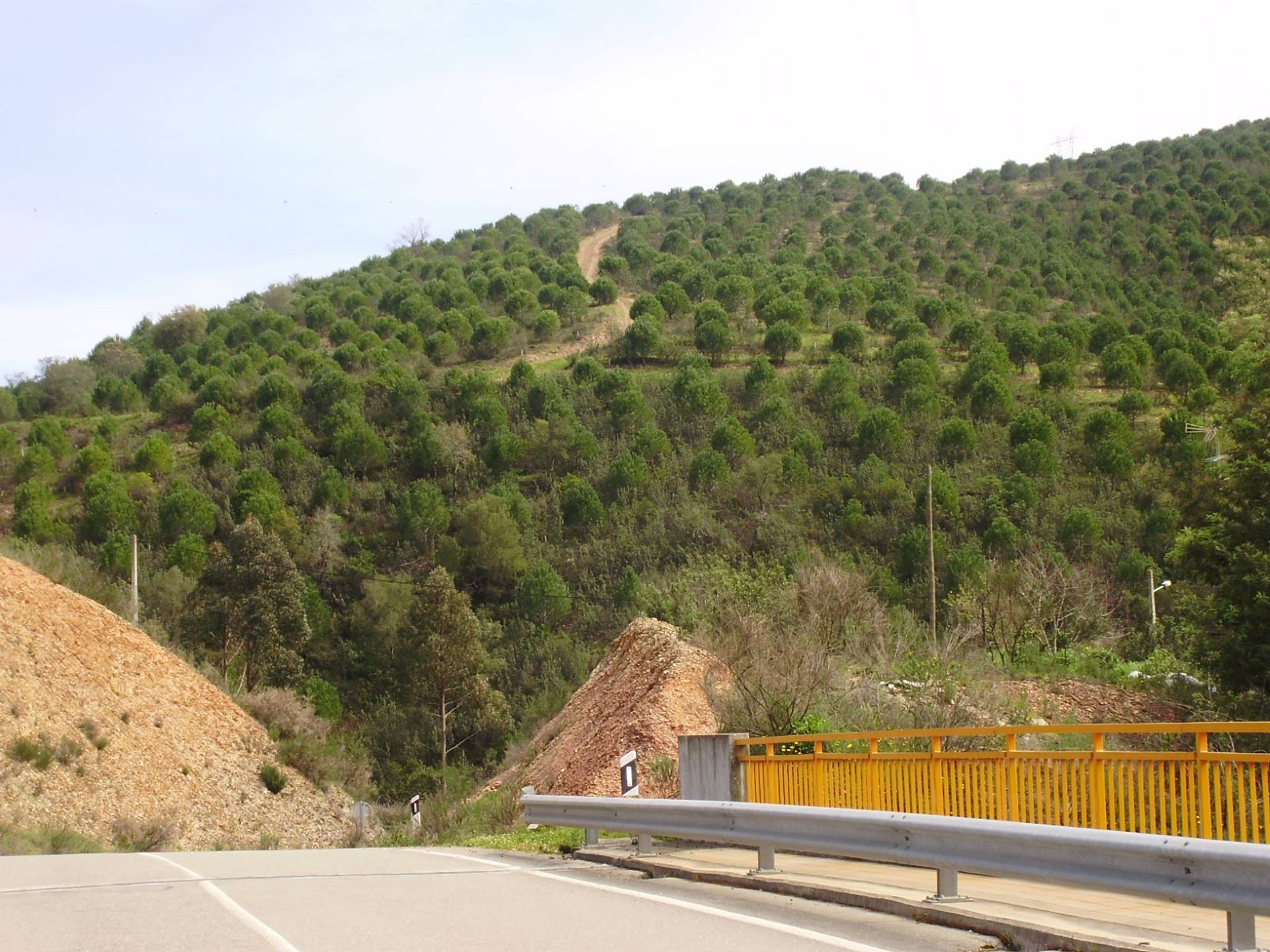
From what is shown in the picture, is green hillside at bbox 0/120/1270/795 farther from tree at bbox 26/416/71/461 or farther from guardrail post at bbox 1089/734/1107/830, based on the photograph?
guardrail post at bbox 1089/734/1107/830

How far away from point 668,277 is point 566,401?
97.8 feet

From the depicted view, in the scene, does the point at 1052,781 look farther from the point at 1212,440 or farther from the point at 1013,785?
the point at 1212,440

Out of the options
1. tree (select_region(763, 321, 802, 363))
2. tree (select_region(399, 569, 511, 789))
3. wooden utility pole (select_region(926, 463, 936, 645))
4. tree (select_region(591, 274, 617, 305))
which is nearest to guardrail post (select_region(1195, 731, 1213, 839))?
wooden utility pole (select_region(926, 463, 936, 645))

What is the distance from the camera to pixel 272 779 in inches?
1455

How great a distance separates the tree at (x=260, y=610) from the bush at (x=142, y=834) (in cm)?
2193

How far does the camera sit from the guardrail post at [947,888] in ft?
26.7

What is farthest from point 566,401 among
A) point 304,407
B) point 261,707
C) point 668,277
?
point 261,707

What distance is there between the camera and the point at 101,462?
73500 mm

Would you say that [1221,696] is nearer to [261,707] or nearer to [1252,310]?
[1252,310]

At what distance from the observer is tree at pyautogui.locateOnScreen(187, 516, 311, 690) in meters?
53.8

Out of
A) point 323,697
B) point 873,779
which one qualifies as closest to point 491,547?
point 323,697

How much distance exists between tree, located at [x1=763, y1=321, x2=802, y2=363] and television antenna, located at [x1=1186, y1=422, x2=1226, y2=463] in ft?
93.6

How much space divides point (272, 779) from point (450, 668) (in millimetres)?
17291

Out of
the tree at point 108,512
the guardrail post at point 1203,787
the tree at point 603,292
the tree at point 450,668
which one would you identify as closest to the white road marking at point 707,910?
the guardrail post at point 1203,787
